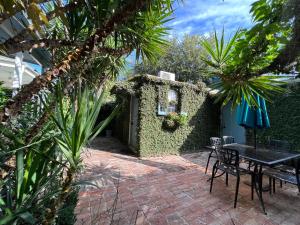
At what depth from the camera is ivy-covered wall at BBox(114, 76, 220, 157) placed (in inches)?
251

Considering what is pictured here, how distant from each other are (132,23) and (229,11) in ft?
7.01

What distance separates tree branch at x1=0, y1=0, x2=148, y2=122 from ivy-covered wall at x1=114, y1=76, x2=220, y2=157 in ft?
15.4

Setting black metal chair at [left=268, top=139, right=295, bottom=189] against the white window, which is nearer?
black metal chair at [left=268, top=139, right=295, bottom=189]

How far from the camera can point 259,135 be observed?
7004mm

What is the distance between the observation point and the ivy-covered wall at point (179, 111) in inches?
251

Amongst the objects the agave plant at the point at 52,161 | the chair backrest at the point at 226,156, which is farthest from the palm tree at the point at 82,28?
the chair backrest at the point at 226,156

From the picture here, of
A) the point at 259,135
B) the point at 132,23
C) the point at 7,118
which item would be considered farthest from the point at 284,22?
the point at 259,135

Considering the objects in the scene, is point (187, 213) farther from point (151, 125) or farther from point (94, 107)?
point (151, 125)

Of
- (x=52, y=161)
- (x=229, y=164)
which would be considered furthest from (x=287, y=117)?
(x=52, y=161)

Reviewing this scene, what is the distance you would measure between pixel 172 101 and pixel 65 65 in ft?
18.8

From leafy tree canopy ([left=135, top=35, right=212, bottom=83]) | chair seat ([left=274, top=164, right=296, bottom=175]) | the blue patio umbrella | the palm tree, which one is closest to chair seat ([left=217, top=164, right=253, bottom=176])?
chair seat ([left=274, top=164, right=296, bottom=175])

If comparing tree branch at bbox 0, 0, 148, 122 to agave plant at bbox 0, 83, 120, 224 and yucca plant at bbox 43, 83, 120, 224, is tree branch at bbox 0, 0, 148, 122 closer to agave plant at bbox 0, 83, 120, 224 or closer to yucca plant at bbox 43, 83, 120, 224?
agave plant at bbox 0, 83, 120, 224

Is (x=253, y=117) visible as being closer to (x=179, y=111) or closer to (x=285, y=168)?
(x=285, y=168)

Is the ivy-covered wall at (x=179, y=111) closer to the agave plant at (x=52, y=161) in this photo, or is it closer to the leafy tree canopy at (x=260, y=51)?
the leafy tree canopy at (x=260, y=51)
